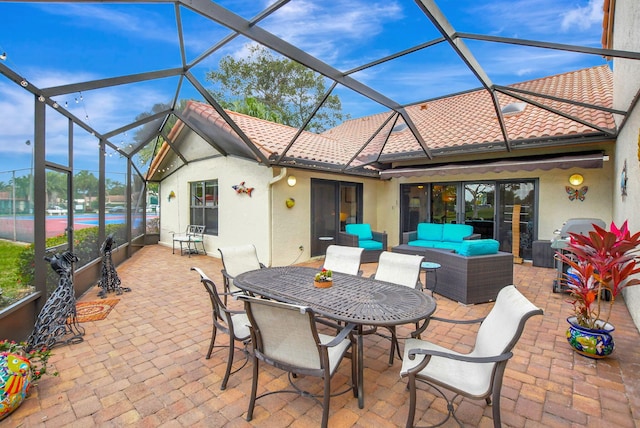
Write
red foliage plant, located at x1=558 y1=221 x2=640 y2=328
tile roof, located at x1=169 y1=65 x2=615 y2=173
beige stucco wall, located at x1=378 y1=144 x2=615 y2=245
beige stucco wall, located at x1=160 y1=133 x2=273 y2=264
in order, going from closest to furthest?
red foliage plant, located at x1=558 y1=221 x2=640 y2=328
tile roof, located at x1=169 y1=65 x2=615 y2=173
beige stucco wall, located at x1=378 y1=144 x2=615 y2=245
beige stucco wall, located at x1=160 y1=133 x2=273 y2=264

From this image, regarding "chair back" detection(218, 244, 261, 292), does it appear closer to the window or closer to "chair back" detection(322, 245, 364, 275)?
"chair back" detection(322, 245, 364, 275)

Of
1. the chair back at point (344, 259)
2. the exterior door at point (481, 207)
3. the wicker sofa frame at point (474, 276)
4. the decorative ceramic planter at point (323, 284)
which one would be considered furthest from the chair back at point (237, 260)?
the exterior door at point (481, 207)

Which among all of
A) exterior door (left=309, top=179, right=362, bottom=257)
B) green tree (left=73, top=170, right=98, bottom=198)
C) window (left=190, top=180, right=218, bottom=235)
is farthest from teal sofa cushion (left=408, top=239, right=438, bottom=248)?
green tree (left=73, top=170, right=98, bottom=198)

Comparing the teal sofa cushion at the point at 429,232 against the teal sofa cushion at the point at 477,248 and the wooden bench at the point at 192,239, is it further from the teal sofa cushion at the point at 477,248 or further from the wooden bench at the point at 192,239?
the wooden bench at the point at 192,239

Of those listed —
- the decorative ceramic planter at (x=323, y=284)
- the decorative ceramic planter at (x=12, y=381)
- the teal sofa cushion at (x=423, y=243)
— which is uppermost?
the decorative ceramic planter at (x=323, y=284)

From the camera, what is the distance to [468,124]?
9.80 meters

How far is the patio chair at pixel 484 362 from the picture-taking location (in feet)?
7.16

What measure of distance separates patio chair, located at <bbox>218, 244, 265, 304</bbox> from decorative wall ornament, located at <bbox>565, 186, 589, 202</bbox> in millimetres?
8646

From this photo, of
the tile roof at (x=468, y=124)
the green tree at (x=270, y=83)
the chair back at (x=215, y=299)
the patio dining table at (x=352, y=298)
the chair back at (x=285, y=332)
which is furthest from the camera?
the green tree at (x=270, y=83)

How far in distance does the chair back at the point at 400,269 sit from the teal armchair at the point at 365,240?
4329 millimetres

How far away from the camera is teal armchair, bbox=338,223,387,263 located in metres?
9.02

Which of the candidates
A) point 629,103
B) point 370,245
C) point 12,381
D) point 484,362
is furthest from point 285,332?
point 370,245

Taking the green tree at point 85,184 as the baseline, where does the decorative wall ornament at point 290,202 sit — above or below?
below

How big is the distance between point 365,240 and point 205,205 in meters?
6.01
